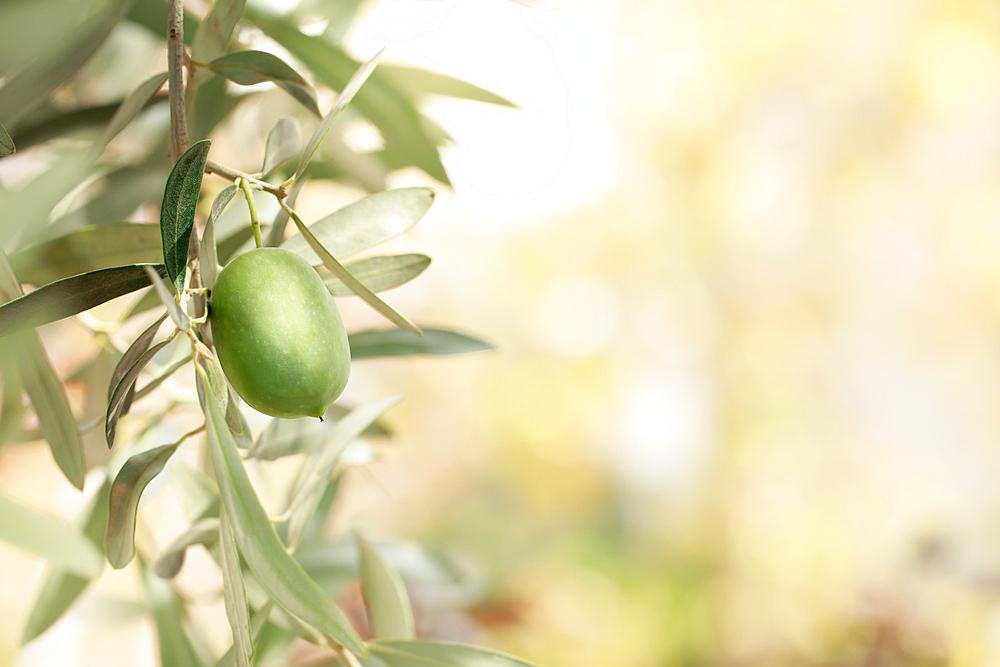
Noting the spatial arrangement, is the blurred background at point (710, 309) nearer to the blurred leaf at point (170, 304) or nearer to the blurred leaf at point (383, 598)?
the blurred leaf at point (383, 598)

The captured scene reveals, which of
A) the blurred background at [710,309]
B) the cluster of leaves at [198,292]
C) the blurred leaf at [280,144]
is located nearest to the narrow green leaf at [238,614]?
the cluster of leaves at [198,292]

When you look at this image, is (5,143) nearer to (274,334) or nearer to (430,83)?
(274,334)

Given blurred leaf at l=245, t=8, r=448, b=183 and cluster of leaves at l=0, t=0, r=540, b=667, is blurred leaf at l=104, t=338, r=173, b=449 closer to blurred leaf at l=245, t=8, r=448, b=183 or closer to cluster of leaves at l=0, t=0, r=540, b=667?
cluster of leaves at l=0, t=0, r=540, b=667

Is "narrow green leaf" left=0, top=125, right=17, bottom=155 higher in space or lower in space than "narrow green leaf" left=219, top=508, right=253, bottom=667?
higher

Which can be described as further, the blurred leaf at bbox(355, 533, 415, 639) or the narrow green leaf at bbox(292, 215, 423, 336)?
the blurred leaf at bbox(355, 533, 415, 639)

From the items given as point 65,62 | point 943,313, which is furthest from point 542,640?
point 943,313

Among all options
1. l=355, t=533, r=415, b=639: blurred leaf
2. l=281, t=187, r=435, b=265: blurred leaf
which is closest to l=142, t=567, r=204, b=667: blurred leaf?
l=355, t=533, r=415, b=639: blurred leaf

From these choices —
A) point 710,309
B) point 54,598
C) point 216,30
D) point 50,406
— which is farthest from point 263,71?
point 710,309
